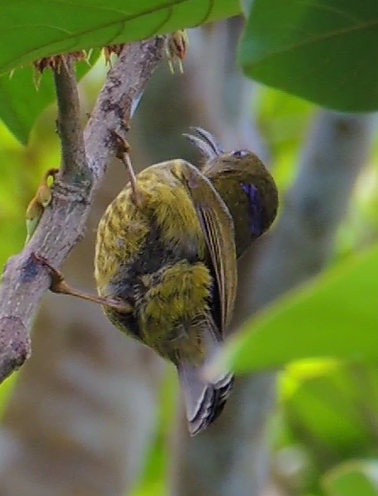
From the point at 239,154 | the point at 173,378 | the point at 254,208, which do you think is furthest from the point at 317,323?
the point at 173,378

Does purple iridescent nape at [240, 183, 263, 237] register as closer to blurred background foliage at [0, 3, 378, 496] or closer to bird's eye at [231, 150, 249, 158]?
bird's eye at [231, 150, 249, 158]

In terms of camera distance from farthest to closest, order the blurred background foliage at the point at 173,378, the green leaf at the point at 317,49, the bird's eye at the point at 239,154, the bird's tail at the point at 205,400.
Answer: the blurred background foliage at the point at 173,378, the bird's eye at the point at 239,154, the bird's tail at the point at 205,400, the green leaf at the point at 317,49

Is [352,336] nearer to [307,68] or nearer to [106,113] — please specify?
[307,68]

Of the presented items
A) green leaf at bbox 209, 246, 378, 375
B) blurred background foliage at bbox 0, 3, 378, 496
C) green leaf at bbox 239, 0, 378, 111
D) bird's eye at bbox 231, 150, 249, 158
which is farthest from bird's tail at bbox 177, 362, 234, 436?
blurred background foliage at bbox 0, 3, 378, 496

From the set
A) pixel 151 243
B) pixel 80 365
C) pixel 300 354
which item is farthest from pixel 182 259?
pixel 80 365

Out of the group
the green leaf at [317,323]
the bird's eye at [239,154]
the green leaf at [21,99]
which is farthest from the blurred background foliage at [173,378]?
the green leaf at [317,323]

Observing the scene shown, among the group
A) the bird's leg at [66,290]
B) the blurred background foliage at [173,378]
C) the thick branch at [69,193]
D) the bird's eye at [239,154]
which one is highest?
the thick branch at [69,193]

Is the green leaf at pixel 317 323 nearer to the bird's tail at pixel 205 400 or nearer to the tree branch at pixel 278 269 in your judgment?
the bird's tail at pixel 205 400
